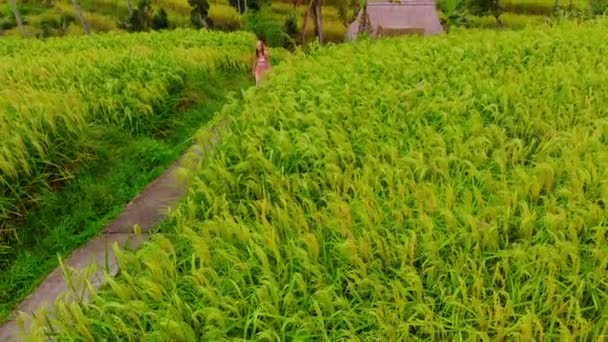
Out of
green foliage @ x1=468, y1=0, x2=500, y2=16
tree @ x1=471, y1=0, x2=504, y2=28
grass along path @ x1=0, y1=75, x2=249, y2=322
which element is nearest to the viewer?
grass along path @ x1=0, y1=75, x2=249, y2=322

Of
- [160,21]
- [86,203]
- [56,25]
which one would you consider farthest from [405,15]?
[56,25]

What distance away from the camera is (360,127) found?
4402 millimetres

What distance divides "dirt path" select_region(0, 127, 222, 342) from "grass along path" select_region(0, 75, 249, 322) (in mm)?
120

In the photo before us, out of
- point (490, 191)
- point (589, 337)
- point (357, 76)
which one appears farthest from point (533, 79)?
point (589, 337)

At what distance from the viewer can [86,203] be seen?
537 cm

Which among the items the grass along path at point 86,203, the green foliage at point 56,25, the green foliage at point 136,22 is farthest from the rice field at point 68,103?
the green foliage at point 56,25

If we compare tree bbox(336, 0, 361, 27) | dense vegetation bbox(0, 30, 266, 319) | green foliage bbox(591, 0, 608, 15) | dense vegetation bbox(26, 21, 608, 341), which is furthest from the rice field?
tree bbox(336, 0, 361, 27)

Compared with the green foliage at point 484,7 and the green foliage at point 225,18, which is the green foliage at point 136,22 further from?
the green foliage at point 484,7

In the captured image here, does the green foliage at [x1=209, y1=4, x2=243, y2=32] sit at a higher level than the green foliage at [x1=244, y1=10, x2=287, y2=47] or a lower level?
higher

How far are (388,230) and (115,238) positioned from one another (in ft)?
9.27

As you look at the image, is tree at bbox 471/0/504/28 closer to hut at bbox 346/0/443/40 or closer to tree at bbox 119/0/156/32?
hut at bbox 346/0/443/40

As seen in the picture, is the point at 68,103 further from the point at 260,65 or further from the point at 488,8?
the point at 488,8

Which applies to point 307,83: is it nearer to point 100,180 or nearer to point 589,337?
point 100,180

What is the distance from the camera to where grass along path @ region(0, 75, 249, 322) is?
14.7ft
